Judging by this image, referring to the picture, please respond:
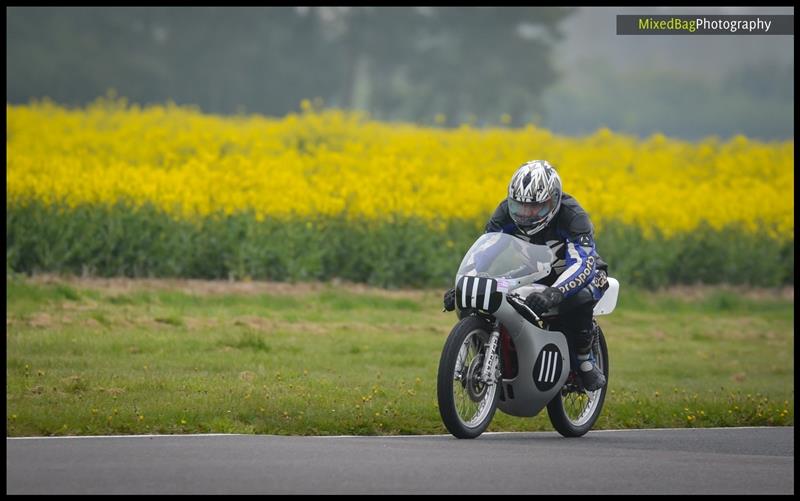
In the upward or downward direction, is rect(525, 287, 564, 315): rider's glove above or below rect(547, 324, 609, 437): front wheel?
above

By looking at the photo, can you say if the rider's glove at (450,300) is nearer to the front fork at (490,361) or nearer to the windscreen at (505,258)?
the windscreen at (505,258)

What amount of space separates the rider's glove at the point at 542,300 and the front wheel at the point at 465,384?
328mm

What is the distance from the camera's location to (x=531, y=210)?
35.8 ft

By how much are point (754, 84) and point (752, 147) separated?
30.1 feet

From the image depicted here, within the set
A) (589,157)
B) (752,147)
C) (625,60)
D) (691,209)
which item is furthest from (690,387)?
(625,60)

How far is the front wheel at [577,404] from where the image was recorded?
37.6ft

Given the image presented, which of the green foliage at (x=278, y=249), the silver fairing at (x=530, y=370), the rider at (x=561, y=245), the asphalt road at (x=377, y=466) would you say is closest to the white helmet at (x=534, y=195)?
the rider at (x=561, y=245)

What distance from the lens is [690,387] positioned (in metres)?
15.7

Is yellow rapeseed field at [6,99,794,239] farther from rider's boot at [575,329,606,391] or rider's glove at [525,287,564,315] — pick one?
rider's glove at [525,287,564,315]

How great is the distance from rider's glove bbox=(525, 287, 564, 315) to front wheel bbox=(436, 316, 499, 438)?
1.07 ft

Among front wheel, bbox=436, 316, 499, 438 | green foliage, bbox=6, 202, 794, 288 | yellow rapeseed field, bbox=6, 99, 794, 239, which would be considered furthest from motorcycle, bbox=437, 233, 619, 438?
yellow rapeseed field, bbox=6, 99, 794, 239

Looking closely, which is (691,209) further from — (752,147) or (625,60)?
(625,60)

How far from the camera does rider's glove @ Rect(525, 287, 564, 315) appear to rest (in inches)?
421

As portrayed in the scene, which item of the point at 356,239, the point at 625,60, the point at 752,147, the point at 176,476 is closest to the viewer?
the point at 176,476
